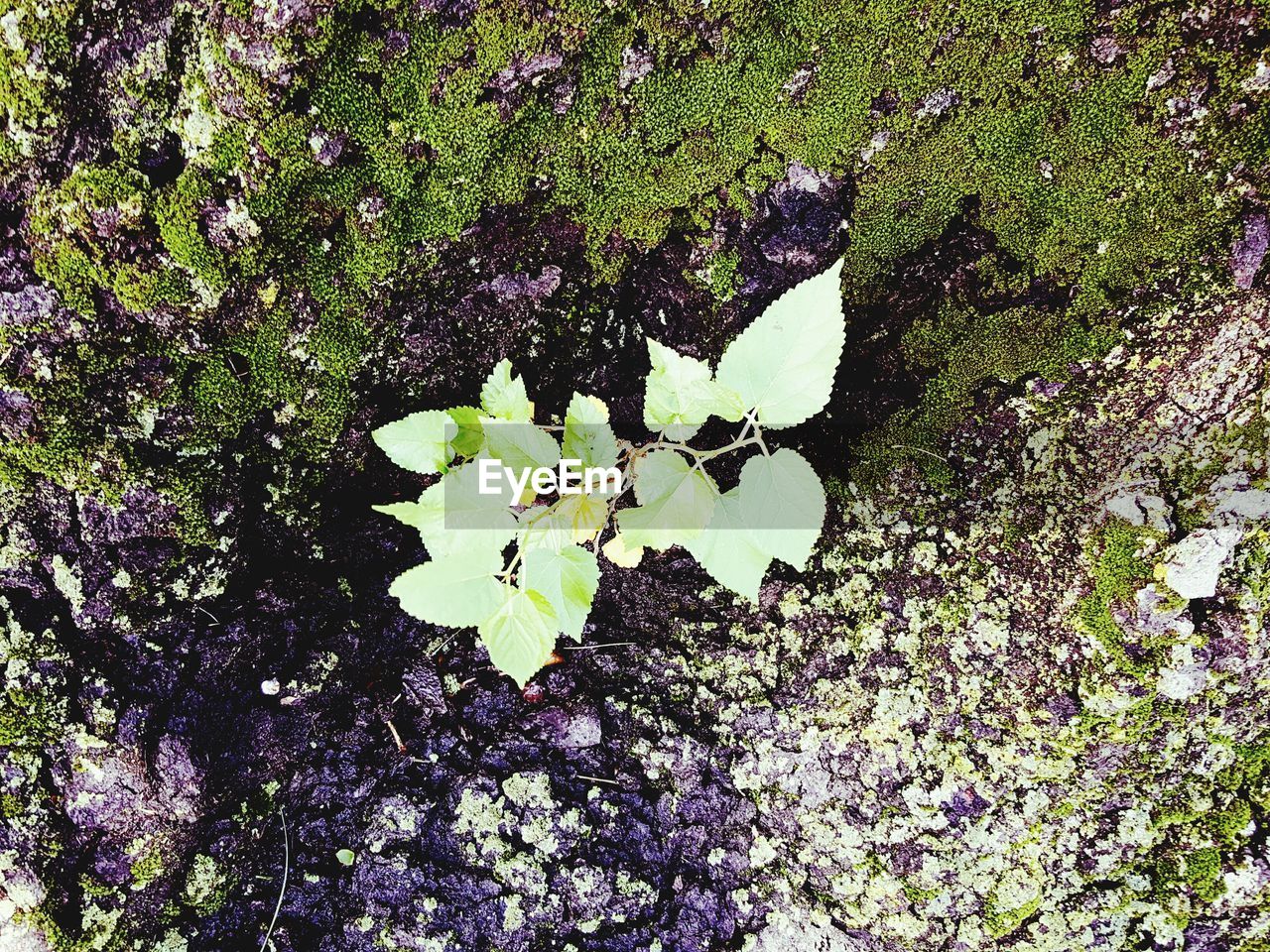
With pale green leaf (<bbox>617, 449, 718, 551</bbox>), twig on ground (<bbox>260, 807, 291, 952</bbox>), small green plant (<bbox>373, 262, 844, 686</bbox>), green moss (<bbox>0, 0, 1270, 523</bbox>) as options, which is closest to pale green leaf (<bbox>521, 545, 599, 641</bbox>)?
small green plant (<bbox>373, 262, 844, 686</bbox>)

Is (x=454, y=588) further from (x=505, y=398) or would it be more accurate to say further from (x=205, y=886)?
(x=205, y=886)

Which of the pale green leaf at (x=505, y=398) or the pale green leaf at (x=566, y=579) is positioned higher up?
the pale green leaf at (x=505, y=398)

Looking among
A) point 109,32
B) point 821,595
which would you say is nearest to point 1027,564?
point 821,595

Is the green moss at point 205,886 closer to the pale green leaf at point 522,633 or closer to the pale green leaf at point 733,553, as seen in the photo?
the pale green leaf at point 522,633

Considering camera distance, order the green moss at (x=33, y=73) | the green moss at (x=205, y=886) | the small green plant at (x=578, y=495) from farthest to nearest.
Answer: the green moss at (x=205, y=886) → the small green plant at (x=578, y=495) → the green moss at (x=33, y=73)

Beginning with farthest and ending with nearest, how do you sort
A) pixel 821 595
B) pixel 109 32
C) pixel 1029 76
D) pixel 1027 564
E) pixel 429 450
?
1. pixel 821 595
2. pixel 1027 564
3. pixel 429 450
4. pixel 1029 76
5. pixel 109 32

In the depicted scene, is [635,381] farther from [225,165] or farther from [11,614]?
[11,614]

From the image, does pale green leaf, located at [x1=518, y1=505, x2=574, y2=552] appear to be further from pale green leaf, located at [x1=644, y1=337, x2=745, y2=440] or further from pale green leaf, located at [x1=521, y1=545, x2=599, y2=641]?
pale green leaf, located at [x1=644, y1=337, x2=745, y2=440]

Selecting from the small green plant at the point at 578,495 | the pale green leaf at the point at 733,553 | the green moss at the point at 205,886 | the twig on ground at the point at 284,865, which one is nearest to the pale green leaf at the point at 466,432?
the small green plant at the point at 578,495
